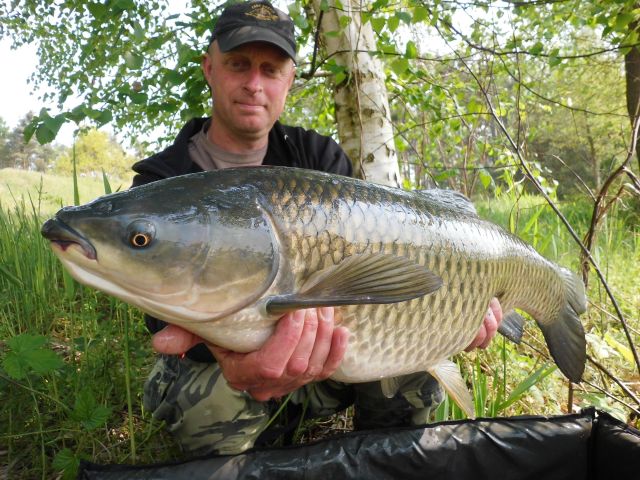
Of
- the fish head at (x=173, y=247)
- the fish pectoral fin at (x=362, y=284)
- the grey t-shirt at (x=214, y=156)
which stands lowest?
the fish pectoral fin at (x=362, y=284)

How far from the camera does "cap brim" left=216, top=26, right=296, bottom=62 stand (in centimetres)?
172

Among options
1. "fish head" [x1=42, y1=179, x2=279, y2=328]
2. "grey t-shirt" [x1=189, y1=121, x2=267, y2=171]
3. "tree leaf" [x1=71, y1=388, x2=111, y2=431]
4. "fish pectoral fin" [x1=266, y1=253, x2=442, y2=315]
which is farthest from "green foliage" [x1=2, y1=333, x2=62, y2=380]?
"grey t-shirt" [x1=189, y1=121, x2=267, y2=171]

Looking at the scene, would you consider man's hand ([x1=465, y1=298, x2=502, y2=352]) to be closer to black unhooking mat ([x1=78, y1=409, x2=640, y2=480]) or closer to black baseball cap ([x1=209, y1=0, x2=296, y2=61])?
black unhooking mat ([x1=78, y1=409, x2=640, y2=480])

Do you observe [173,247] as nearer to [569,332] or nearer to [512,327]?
[512,327]

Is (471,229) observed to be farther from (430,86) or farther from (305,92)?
(305,92)

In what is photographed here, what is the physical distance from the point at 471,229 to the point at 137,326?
1.53 metres

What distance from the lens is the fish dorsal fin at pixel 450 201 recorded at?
1335mm

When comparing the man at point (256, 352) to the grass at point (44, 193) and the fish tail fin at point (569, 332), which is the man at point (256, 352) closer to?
the fish tail fin at point (569, 332)

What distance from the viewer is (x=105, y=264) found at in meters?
0.84

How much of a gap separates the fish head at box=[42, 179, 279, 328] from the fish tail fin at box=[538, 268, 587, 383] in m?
1.18

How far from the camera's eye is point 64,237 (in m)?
0.82

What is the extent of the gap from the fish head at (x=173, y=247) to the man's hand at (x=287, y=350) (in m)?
0.12

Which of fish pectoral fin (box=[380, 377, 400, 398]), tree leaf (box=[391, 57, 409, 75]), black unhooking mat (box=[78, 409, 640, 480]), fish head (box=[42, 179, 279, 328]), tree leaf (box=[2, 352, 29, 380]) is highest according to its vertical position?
tree leaf (box=[391, 57, 409, 75])

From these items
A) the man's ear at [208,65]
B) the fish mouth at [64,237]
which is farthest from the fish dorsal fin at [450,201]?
the man's ear at [208,65]
